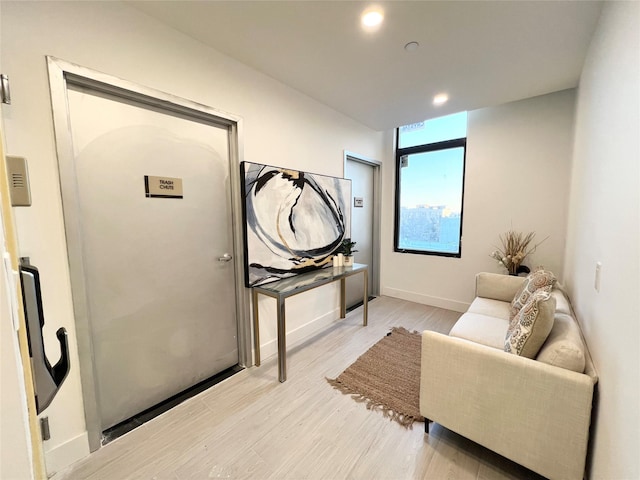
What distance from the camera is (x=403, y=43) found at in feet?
6.18

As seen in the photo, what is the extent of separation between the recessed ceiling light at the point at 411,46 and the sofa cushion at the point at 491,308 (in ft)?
7.29

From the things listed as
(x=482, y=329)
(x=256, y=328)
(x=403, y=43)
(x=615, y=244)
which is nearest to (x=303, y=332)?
(x=256, y=328)

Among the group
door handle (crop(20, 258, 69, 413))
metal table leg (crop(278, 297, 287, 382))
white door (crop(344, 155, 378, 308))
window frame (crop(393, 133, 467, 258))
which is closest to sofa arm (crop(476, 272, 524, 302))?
window frame (crop(393, 133, 467, 258))

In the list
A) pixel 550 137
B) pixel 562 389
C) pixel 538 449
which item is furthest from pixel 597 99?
pixel 538 449

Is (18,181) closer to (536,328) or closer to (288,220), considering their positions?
(288,220)

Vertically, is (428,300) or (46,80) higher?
(46,80)

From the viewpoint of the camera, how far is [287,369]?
236 centimetres

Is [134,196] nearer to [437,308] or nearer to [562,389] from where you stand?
[562,389]

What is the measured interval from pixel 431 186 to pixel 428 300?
64.5 inches

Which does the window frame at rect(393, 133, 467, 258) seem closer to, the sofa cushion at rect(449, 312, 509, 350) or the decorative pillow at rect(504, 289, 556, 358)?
the sofa cushion at rect(449, 312, 509, 350)

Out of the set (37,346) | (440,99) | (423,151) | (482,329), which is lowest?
(482,329)

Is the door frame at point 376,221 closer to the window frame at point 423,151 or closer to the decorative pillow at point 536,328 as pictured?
the window frame at point 423,151

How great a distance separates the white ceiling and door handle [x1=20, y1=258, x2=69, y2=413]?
1631 millimetres

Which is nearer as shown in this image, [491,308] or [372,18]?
[372,18]
